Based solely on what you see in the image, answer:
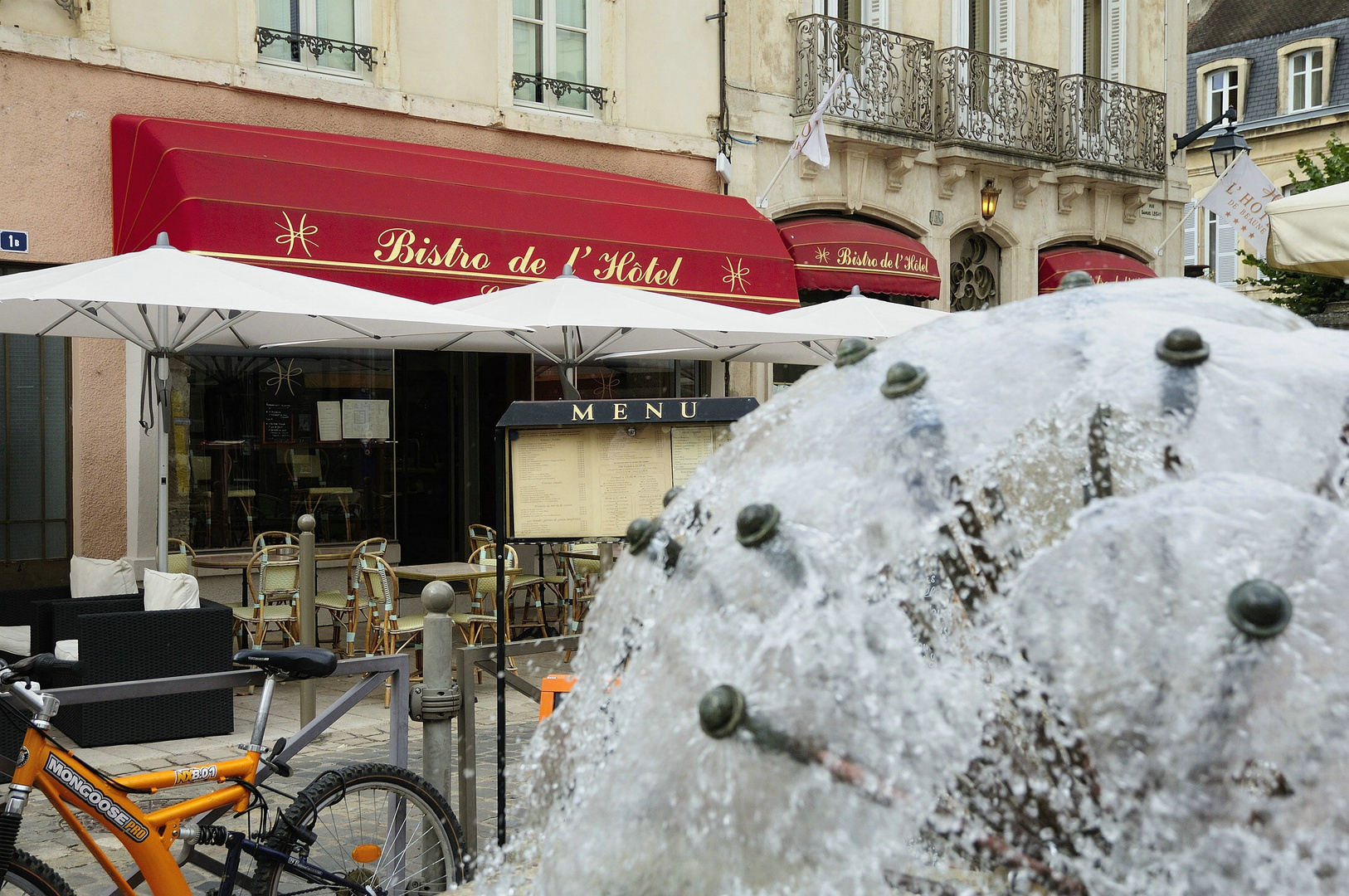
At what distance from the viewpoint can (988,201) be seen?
1573cm

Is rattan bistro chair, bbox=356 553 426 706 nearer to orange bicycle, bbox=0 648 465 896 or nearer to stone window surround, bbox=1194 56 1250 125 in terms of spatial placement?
orange bicycle, bbox=0 648 465 896

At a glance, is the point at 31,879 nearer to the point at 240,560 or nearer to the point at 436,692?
the point at 436,692

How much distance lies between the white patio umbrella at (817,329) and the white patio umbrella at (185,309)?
8.39 ft

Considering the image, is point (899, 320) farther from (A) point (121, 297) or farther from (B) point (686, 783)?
(B) point (686, 783)

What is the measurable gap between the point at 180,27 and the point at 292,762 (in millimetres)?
6503

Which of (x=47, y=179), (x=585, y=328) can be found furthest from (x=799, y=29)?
(x=47, y=179)

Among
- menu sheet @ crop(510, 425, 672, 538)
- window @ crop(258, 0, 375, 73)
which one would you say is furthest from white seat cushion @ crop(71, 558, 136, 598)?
window @ crop(258, 0, 375, 73)

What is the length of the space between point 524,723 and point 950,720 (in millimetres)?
5804

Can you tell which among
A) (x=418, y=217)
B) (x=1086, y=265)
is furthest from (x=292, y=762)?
(x=1086, y=265)

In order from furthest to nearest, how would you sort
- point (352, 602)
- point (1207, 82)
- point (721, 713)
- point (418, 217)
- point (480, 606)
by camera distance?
1. point (1207, 82)
2. point (418, 217)
3. point (480, 606)
4. point (352, 602)
5. point (721, 713)

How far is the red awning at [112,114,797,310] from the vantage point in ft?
31.3

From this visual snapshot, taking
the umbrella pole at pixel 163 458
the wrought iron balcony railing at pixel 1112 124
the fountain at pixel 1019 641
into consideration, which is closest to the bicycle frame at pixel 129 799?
the fountain at pixel 1019 641

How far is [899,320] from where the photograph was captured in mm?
11047

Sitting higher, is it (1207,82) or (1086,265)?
(1207,82)
